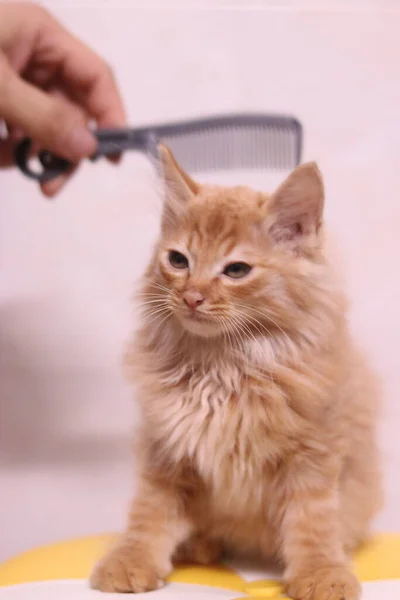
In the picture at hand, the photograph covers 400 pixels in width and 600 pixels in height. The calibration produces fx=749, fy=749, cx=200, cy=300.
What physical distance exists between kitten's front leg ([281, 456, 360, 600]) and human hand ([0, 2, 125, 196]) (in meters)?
0.68


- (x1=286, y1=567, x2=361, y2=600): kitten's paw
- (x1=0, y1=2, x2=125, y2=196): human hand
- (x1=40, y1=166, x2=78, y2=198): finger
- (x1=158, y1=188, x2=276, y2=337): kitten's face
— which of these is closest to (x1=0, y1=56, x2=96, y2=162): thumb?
(x1=0, y1=2, x2=125, y2=196): human hand

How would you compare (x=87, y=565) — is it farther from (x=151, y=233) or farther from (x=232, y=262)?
(x=151, y=233)

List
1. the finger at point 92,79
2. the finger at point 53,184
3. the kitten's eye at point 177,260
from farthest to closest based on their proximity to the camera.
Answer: the finger at point 92,79, the finger at point 53,184, the kitten's eye at point 177,260

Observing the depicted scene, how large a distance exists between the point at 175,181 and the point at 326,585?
2.21 feet

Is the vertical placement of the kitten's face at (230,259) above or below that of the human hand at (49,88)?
below

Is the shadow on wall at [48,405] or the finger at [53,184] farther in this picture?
the shadow on wall at [48,405]

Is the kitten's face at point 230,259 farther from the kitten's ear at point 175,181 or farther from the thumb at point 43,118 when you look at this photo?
the thumb at point 43,118

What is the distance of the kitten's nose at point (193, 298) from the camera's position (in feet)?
3.68

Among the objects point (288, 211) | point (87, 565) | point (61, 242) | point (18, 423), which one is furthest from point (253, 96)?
point (87, 565)

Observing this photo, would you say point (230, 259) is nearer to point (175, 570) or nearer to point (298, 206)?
point (298, 206)

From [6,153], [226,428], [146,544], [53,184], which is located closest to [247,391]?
[226,428]

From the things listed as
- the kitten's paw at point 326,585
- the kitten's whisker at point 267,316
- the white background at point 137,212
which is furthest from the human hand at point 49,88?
the kitten's paw at point 326,585

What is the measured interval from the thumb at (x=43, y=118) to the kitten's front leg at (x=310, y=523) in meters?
0.66

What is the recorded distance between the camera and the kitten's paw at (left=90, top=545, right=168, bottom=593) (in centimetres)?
117
